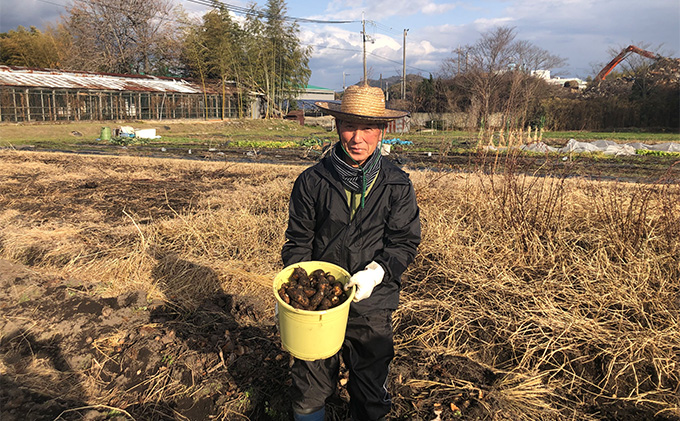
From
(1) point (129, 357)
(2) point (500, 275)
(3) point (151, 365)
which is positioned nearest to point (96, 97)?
(1) point (129, 357)

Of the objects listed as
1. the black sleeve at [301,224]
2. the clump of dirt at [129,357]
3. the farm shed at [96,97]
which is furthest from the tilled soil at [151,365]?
the farm shed at [96,97]

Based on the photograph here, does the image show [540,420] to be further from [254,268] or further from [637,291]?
[254,268]

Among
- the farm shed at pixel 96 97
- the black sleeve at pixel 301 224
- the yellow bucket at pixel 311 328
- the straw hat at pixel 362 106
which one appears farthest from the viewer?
the farm shed at pixel 96 97

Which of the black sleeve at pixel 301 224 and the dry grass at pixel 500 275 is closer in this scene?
the black sleeve at pixel 301 224

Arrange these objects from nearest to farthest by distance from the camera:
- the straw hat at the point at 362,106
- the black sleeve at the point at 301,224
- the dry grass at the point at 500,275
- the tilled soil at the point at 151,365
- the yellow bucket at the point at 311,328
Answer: the yellow bucket at the point at 311,328, the straw hat at the point at 362,106, the black sleeve at the point at 301,224, the tilled soil at the point at 151,365, the dry grass at the point at 500,275

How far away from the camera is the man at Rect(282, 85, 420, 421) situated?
1808 millimetres

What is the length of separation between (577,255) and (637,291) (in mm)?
549

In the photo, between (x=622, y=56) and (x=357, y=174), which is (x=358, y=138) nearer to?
(x=357, y=174)

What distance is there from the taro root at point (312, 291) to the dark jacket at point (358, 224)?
0.18 m

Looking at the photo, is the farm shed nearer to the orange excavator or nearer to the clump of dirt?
the clump of dirt

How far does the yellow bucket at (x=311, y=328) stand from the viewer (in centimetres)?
146

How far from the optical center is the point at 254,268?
3.64m

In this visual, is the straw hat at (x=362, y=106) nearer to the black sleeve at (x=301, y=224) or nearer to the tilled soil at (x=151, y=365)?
the black sleeve at (x=301, y=224)

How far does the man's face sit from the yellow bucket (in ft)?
1.85
